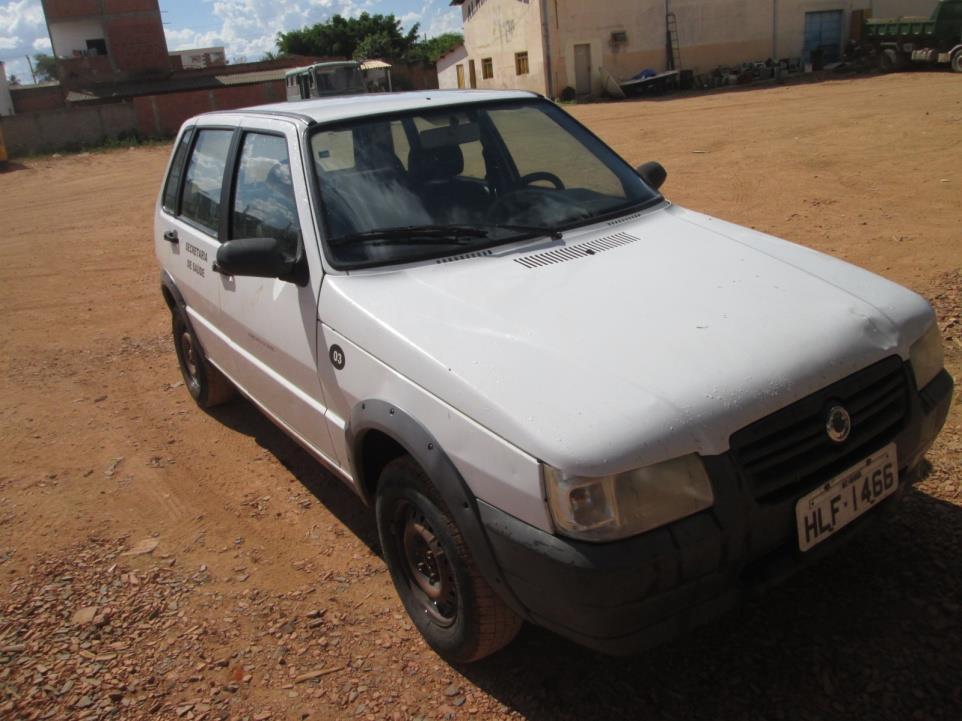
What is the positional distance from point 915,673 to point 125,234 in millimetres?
12300

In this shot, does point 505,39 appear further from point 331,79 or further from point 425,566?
point 425,566

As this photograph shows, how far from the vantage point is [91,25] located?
151 feet

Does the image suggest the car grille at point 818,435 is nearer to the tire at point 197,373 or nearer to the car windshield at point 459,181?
the car windshield at point 459,181

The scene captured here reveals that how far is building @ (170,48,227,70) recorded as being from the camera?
174 ft

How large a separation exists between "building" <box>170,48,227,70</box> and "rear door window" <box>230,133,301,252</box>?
173 ft

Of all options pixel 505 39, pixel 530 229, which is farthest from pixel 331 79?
pixel 530 229

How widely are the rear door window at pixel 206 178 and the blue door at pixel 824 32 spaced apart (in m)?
29.9

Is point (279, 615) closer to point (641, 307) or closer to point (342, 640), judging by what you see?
point (342, 640)

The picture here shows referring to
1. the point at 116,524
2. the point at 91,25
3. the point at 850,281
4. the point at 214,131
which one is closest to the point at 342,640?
the point at 116,524

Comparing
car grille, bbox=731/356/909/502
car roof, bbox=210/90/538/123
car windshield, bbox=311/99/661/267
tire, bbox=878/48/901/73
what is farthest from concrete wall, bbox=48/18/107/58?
car grille, bbox=731/356/909/502

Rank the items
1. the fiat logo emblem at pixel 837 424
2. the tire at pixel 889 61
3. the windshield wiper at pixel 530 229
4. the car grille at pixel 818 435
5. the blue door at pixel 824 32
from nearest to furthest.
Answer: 1. the car grille at pixel 818 435
2. the fiat logo emblem at pixel 837 424
3. the windshield wiper at pixel 530 229
4. the tire at pixel 889 61
5. the blue door at pixel 824 32

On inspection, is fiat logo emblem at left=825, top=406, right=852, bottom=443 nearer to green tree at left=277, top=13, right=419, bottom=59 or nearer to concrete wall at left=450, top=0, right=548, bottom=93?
concrete wall at left=450, top=0, right=548, bottom=93

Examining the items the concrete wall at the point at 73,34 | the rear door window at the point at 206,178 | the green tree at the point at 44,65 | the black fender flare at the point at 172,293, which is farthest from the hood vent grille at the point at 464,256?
the green tree at the point at 44,65

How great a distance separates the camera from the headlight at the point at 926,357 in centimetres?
265
